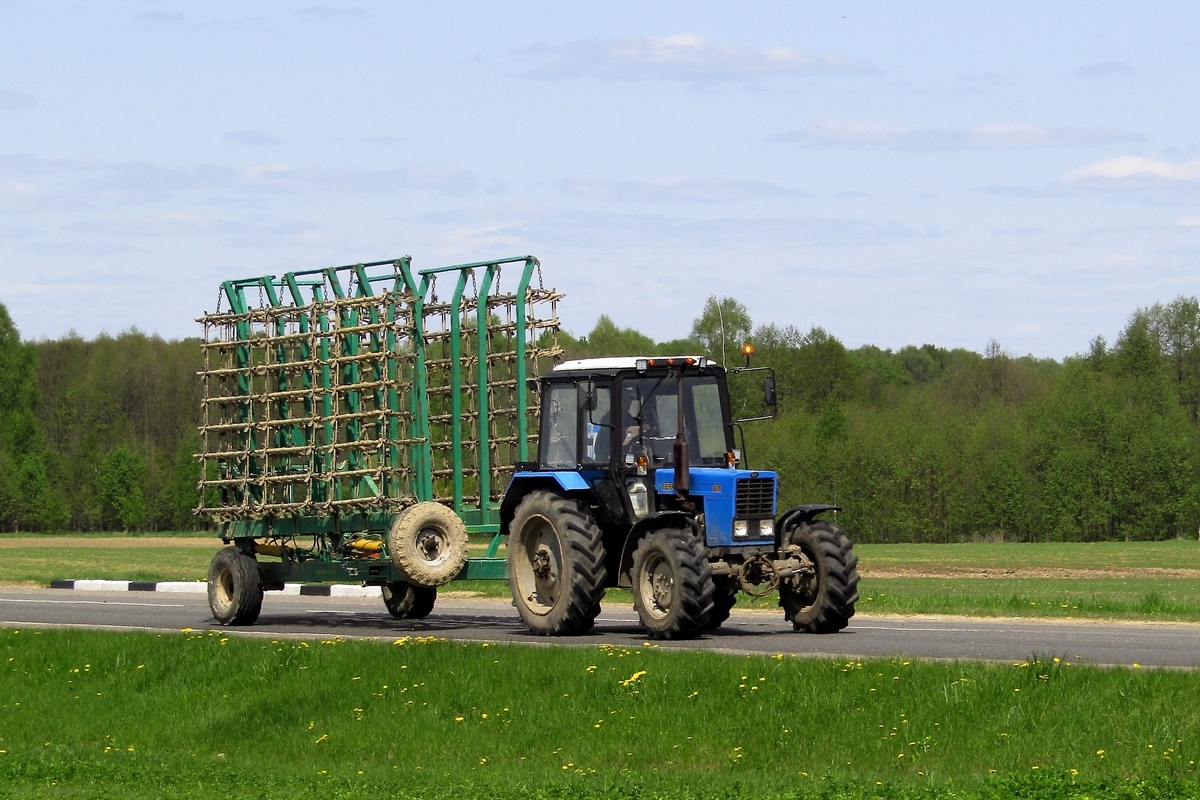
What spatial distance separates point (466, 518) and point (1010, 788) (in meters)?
11.6

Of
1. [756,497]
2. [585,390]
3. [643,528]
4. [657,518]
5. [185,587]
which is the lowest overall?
[185,587]

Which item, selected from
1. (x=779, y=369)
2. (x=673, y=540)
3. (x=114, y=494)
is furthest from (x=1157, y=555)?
(x=114, y=494)

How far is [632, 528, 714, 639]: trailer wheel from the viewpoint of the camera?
16.7 metres

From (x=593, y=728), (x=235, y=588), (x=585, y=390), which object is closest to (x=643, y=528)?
(x=585, y=390)

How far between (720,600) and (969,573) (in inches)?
1081

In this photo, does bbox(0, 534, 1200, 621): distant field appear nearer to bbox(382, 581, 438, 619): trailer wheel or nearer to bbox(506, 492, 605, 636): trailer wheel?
bbox(382, 581, 438, 619): trailer wheel

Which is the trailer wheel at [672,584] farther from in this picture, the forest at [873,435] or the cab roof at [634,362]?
the forest at [873,435]

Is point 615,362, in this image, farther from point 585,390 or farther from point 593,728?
point 593,728

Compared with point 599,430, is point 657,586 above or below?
below

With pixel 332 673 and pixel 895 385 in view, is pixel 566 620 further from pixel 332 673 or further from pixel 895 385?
pixel 895 385

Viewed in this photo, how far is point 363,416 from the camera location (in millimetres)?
20312

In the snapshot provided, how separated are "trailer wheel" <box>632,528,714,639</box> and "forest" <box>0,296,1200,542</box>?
151 feet

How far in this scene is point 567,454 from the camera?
18766 millimetres

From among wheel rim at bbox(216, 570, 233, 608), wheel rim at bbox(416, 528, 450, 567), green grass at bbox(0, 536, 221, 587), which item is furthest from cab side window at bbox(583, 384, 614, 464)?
green grass at bbox(0, 536, 221, 587)
